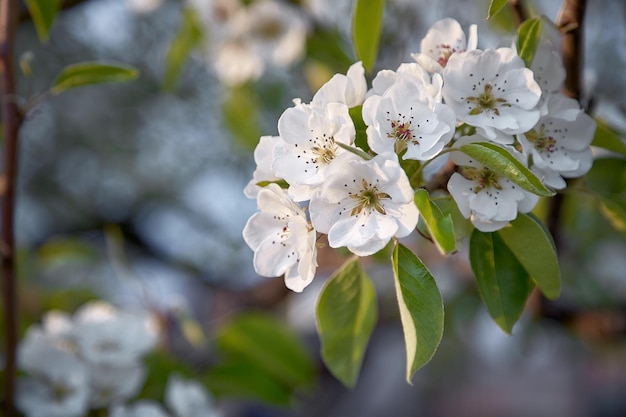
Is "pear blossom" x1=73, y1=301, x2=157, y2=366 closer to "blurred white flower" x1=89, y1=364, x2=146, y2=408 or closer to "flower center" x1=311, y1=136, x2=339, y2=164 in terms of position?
"blurred white flower" x1=89, y1=364, x2=146, y2=408

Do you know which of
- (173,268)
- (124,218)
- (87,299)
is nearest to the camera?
(87,299)

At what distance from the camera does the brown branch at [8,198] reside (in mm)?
704

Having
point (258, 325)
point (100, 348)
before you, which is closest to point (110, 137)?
point (258, 325)

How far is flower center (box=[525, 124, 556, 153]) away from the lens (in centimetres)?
51

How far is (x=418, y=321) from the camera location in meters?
0.43

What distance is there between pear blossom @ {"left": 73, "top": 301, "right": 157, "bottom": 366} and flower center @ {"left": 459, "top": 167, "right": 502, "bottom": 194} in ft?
1.66

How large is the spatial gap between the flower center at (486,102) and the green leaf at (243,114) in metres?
0.90

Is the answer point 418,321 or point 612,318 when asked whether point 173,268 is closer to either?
point 612,318

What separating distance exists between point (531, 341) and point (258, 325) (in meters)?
0.95

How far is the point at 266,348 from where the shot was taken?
1.06 meters

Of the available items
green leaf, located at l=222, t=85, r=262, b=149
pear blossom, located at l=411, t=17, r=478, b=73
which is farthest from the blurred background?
pear blossom, located at l=411, t=17, r=478, b=73

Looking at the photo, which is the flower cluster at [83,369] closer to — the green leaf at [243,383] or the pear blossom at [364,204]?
the green leaf at [243,383]

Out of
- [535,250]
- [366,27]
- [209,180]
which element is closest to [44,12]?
[366,27]

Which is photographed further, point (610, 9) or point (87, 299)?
point (610, 9)
